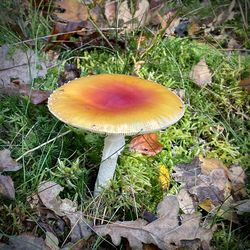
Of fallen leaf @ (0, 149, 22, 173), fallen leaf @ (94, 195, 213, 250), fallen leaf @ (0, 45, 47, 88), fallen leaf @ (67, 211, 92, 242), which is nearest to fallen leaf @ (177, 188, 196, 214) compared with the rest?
fallen leaf @ (94, 195, 213, 250)

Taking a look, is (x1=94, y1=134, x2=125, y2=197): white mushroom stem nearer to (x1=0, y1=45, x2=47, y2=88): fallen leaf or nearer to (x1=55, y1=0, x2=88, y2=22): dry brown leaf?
(x1=0, y1=45, x2=47, y2=88): fallen leaf

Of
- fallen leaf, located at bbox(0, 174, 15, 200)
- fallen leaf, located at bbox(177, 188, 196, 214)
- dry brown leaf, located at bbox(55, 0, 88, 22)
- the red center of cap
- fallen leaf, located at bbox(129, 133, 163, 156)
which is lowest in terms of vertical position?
fallen leaf, located at bbox(177, 188, 196, 214)

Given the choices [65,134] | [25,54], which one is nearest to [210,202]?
[65,134]

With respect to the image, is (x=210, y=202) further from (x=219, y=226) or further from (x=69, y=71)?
(x=69, y=71)

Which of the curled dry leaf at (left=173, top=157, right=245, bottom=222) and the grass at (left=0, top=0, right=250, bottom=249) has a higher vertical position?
the grass at (left=0, top=0, right=250, bottom=249)

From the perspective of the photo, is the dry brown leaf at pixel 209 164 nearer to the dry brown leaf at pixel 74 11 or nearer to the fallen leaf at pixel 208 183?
the fallen leaf at pixel 208 183

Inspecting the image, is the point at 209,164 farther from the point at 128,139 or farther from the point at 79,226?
the point at 79,226

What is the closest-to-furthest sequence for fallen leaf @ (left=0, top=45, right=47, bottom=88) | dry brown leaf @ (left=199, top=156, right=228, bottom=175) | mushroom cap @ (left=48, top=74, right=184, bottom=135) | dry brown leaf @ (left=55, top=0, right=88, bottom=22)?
1. mushroom cap @ (left=48, top=74, right=184, bottom=135)
2. dry brown leaf @ (left=199, top=156, right=228, bottom=175)
3. fallen leaf @ (left=0, top=45, right=47, bottom=88)
4. dry brown leaf @ (left=55, top=0, right=88, bottom=22)

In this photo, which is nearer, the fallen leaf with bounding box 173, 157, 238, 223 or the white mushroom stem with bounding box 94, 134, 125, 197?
the white mushroom stem with bounding box 94, 134, 125, 197

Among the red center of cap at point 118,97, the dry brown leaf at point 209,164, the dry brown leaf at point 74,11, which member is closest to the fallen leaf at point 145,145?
the dry brown leaf at point 209,164
